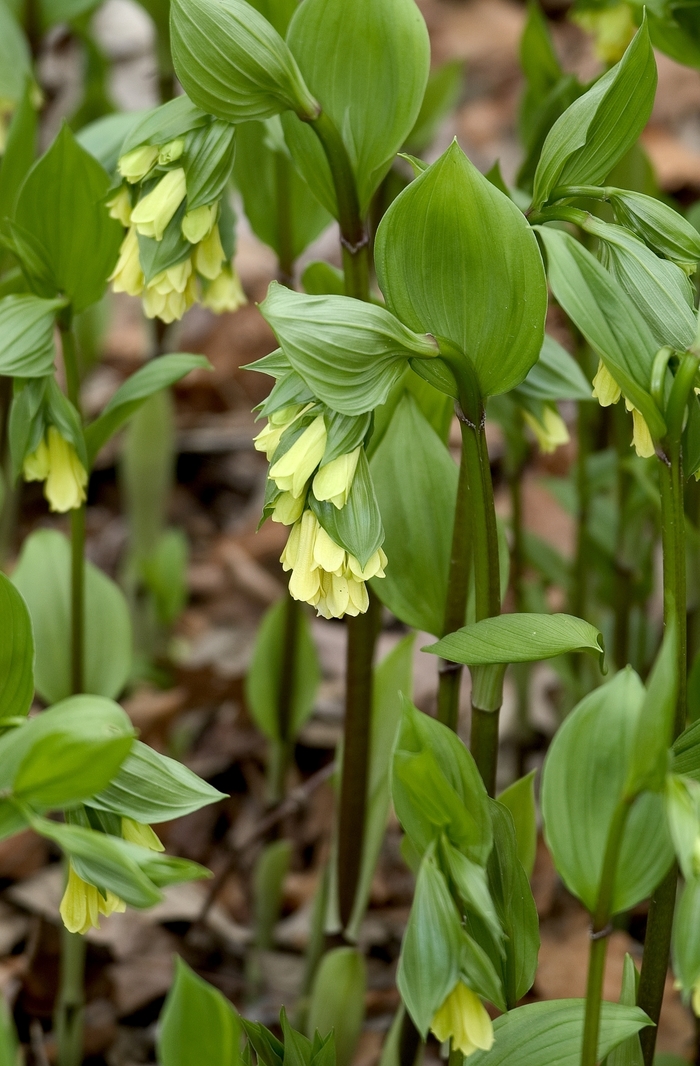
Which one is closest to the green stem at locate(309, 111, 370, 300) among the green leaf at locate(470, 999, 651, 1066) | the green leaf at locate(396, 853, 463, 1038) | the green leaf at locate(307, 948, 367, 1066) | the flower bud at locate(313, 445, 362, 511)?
the flower bud at locate(313, 445, 362, 511)

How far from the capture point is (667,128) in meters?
3.90

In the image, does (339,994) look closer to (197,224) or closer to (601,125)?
(197,224)

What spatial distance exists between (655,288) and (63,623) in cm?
114

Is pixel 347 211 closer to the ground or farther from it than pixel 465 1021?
farther from it

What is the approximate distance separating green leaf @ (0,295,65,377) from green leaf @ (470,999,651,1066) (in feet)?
3.00

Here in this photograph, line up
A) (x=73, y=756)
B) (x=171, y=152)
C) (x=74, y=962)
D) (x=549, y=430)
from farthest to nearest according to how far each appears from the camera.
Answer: (x=74, y=962)
(x=549, y=430)
(x=171, y=152)
(x=73, y=756)

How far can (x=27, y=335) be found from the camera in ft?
4.51

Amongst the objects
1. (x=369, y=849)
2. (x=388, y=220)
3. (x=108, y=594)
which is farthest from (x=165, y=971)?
(x=388, y=220)

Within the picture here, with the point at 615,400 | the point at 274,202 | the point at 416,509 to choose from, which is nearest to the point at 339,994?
the point at 416,509

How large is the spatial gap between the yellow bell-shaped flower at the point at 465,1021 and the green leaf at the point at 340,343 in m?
0.52

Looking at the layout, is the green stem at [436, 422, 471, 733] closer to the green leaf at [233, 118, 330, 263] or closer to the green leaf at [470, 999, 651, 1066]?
the green leaf at [470, 999, 651, 1066]

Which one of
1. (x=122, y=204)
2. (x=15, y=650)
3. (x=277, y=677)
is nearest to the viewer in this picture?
(x=15, y=650)

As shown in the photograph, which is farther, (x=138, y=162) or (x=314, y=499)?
(x=138, y=162)

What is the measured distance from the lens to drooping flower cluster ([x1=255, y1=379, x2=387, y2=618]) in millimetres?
1035
